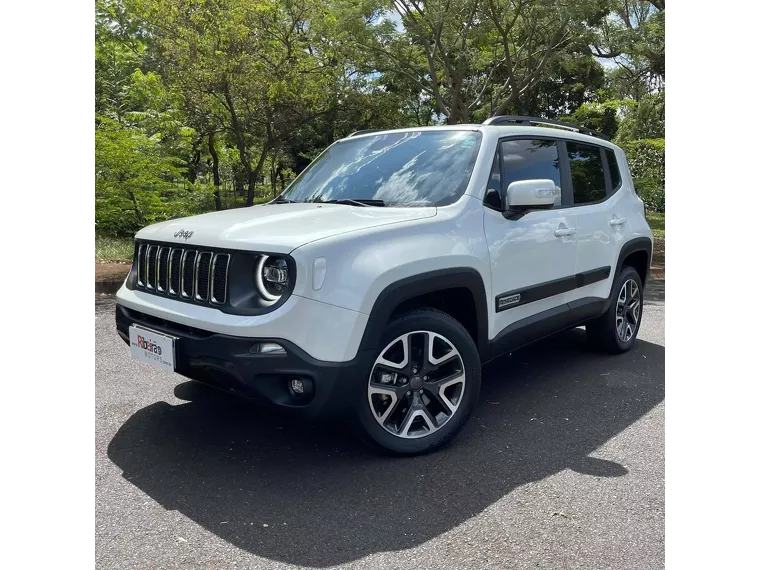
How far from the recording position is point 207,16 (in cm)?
1170

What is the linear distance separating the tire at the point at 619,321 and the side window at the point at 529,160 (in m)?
1.20

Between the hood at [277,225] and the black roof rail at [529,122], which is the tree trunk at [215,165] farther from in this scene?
the hood at [277,225]

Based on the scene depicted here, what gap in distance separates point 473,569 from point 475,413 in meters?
1.64

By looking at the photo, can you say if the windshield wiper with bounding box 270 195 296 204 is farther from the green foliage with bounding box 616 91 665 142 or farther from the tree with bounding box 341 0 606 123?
the green foliage with bounding box 616 91 665 142

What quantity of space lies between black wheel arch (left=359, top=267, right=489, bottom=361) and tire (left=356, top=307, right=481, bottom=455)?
114 millimetres

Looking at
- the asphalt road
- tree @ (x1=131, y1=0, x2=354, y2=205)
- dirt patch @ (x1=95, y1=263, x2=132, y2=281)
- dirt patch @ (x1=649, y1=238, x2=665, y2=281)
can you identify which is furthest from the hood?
tree @ (x1=131, y1=0, x2=354, y2=205)

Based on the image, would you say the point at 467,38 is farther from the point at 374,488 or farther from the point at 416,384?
the point at 374,488

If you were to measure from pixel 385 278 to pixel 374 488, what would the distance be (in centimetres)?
100

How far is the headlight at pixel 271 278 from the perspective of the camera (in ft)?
9.09

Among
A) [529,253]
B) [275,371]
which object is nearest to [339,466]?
[275,371]

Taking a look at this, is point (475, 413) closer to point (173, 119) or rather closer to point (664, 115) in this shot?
point (664, 115)

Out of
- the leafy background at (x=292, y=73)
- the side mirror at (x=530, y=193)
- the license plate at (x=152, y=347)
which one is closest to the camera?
the license plate at (x=152, y=347)

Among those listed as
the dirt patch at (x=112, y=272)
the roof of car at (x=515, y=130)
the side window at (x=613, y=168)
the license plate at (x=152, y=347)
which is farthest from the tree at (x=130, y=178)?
the side window at (x=613, y=168)
